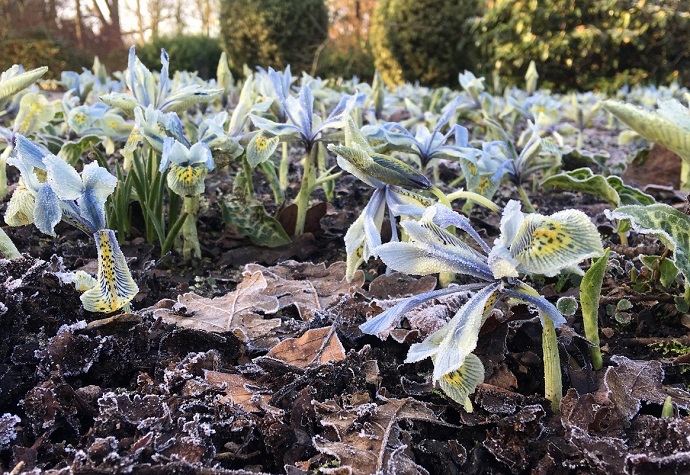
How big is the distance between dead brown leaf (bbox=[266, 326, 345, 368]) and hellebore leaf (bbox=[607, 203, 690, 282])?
0.60 meters

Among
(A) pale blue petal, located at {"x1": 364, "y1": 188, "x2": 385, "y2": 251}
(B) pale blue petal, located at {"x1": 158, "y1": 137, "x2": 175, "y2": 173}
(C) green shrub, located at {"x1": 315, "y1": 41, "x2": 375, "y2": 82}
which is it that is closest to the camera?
(A) pale blue petal, located at {"x1": 364, "y1": 188, "x2": 385, "y2": 251}

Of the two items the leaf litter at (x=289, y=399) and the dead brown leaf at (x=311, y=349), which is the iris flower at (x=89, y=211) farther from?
the dead brown leaf at (x=311, y=349)

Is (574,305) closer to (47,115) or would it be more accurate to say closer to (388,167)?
(388,167)

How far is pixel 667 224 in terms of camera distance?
113cm

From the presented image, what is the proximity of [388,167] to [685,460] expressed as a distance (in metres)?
0.81

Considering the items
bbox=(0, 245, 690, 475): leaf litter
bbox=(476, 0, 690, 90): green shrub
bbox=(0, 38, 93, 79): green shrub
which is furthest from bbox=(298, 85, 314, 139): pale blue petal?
bbox=(0, 38, 93, 79): green shrub

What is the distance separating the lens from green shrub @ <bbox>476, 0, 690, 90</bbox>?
391 inches

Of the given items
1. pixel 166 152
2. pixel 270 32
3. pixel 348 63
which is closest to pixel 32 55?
pixel 270 32

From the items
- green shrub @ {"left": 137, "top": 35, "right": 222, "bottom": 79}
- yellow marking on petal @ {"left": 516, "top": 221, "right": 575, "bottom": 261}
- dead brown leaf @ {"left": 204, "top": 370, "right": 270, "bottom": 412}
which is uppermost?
green shrub @ {"left": 137, "top": 35, "right": 222, "bottom": 79}

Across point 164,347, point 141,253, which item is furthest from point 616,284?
point 141,253

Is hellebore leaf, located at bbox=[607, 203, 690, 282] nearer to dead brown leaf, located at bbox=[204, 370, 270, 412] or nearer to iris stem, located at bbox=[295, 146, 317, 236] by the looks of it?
dead brown leaf, located at bbox=[204, 370, 270, 412]

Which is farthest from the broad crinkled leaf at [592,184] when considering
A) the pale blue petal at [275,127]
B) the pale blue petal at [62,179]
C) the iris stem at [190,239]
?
the pale blue petal at [62,179]

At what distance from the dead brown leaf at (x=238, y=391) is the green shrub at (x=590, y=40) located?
9534mm

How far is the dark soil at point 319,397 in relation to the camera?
98cm
